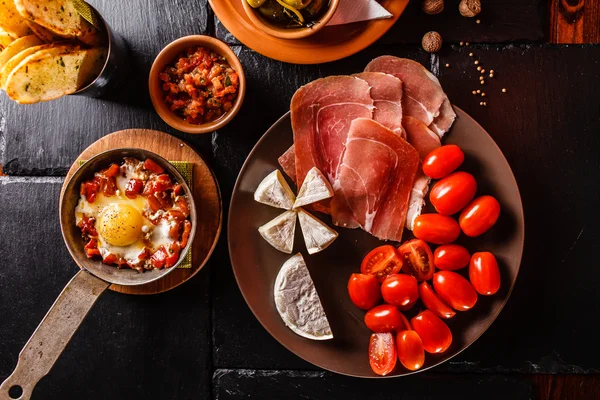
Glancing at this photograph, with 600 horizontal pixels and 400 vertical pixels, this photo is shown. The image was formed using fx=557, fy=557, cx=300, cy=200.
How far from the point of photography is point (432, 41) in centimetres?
243

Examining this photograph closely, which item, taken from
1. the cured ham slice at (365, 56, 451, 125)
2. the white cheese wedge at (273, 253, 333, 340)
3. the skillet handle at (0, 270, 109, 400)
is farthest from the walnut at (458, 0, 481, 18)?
the skillet handle at (0, 270, 109, 400)

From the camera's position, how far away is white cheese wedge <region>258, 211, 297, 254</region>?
230cm

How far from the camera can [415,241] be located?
91.4 inches

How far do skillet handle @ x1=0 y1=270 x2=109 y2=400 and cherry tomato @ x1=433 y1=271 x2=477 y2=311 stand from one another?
1391 mm

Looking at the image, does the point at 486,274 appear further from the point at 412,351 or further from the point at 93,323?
the point at 93,323

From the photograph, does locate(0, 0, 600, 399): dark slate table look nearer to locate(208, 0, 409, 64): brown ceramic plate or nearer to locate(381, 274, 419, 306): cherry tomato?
locate(208, 0, 409, 64): brown ceramic plate

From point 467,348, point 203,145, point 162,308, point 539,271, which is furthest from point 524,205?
point 162,308

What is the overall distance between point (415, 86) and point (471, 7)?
45 centimetres

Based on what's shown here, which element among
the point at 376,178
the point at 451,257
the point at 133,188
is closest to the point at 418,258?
the point at 451,257

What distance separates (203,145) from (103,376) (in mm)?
1150

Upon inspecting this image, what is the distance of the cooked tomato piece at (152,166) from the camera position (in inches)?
87.8

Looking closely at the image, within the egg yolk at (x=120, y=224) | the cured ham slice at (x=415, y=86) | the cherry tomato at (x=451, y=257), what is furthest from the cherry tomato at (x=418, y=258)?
the egg yolk at (x=120, y=224)

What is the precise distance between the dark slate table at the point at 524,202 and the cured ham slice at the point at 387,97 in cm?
18

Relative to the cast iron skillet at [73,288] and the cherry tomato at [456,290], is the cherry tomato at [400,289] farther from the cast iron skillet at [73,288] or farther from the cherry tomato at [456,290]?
the cast iron skillet at [73,288]
